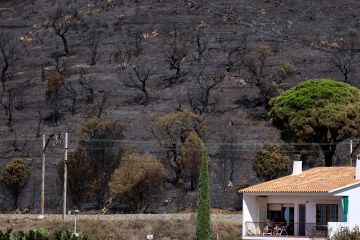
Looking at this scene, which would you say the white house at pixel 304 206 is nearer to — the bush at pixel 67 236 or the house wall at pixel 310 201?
the house wall at pixel 310 201

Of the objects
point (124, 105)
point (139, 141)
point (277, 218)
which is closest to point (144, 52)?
point (124, 105)

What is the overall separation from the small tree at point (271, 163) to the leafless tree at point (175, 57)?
47.2 m

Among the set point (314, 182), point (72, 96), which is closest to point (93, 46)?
point (72, 96)

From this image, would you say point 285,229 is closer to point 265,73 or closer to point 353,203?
point 353,203

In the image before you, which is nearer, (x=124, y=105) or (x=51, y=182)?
(x=51, y=182)

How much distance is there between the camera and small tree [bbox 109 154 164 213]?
89.6 metres

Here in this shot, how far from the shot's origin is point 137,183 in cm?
8944

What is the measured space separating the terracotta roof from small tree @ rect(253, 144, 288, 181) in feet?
96.1

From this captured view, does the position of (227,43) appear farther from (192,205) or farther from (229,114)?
(192,205)

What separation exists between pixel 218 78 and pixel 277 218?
80.1m

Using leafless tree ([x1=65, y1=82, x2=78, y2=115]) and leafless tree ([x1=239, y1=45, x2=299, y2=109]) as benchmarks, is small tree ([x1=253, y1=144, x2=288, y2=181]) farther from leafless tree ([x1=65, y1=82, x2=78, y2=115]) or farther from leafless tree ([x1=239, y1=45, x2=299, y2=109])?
leafless tree ([x1=65, y1=82, x2=78, y2=115])

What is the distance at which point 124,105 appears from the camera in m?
134

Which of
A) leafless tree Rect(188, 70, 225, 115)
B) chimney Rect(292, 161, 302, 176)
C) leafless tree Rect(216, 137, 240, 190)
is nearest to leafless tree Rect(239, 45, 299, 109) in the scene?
leafless tree Rect(188, 70, 225, 115)

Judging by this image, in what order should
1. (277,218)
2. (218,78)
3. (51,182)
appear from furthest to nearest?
(218,78) < (51,182) < (277,218)
